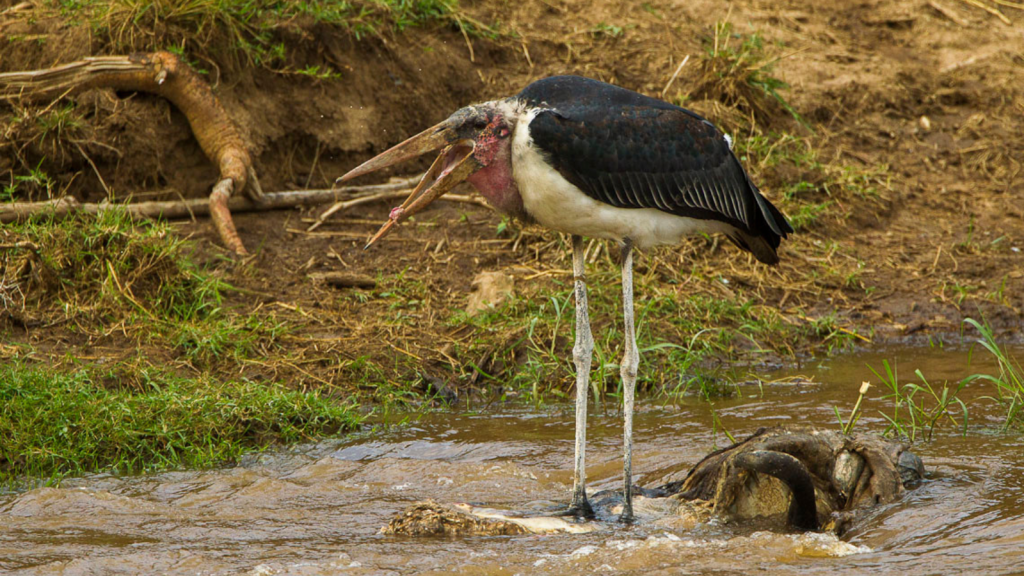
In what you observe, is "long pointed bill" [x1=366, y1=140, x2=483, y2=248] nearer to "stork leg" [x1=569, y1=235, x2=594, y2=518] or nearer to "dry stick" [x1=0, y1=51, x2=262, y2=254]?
"stork leg" [x1=569, y1=235, x2=594, y2=518]

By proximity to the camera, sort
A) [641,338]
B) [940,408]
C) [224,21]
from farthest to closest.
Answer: [224,21] < [641,338] < [940,408]

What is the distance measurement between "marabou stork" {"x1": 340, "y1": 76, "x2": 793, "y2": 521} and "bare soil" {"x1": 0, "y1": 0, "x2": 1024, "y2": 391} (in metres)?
1.91

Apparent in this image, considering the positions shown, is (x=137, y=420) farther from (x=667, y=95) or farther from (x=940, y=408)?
(x=667, y=95)

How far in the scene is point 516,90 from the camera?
821cm

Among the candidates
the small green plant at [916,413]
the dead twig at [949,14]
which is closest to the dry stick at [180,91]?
the small green plant at [916,413]

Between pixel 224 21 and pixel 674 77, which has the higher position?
pixel 224 21

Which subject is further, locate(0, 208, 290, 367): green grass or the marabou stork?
locate(0, 208, 290, 367): green grass

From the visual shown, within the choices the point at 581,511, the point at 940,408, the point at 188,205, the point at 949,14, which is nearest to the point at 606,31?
the point at 949,14

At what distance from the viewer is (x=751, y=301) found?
21.4ft

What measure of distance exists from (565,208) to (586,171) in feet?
0.53

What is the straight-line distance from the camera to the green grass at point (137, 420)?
15.6ft

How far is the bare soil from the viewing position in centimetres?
670

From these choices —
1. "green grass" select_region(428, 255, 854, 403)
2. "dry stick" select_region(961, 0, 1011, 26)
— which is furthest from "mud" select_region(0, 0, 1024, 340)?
"green grass" select_region(428, 255, 854, 403)

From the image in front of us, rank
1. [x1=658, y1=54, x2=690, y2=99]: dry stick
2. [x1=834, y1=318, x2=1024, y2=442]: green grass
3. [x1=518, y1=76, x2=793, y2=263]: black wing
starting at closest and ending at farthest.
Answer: [x1=518, y1=76, x2=793, y2=263]: black wing
[x1=834, y1=318, x2=1024, y2=442]: green grass
[x1=658, y1=54, x2=690, y2=99]: dry stick
